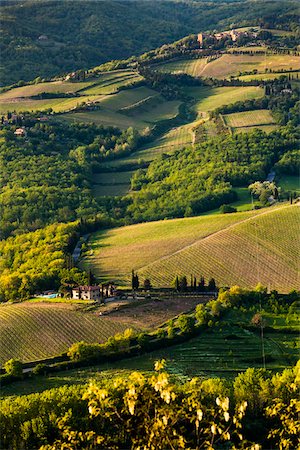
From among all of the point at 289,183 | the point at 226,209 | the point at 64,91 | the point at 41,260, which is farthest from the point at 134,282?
the point at 64,91

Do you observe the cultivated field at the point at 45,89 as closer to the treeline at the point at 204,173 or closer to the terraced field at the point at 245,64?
the terraced field at the point at 245,64

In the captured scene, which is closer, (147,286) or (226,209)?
(147,286)

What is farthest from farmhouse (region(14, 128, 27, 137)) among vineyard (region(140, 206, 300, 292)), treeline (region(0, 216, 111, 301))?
vineyard (region(140, 206, 300, 292))

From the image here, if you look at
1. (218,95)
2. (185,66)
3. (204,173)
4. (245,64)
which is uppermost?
(245,64)

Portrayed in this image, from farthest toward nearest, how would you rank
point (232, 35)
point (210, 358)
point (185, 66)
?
point (232, 35) → point (185, 66) → point (210, 358)

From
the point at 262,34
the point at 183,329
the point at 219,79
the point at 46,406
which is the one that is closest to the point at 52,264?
the point at 183,329

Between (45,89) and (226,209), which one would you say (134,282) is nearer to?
(226,209)

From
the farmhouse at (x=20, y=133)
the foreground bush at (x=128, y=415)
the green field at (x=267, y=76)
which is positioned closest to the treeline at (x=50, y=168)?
the farmhouse at (x=20, y=133)
